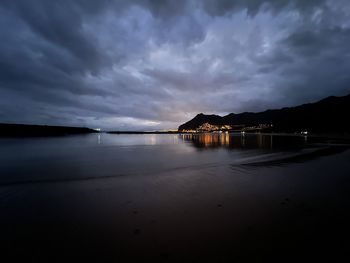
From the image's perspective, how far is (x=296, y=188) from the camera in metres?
8.13

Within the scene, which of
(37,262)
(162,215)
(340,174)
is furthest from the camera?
(340,174)

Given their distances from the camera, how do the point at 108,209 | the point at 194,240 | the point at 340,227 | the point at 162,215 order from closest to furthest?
the point at 194,240 → the point at 340,227 → the point at 162,215 → the point at 108,209

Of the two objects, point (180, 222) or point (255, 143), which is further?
point (255, 143)

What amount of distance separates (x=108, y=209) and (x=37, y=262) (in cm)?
263

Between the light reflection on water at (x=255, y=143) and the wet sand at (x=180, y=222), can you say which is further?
the light reflection on water at (x=255, y=143)

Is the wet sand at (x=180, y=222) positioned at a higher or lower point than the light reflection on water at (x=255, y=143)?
higher

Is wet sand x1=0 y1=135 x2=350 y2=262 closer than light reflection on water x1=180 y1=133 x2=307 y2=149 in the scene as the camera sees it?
Yes

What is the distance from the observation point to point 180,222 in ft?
17.0

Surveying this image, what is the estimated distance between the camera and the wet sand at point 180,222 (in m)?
3.81

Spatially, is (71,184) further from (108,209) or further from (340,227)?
(340,227)

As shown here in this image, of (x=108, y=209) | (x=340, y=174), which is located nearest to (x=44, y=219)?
(x=108, y=209)

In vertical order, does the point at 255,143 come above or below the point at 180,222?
below

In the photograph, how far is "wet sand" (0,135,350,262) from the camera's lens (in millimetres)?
3807

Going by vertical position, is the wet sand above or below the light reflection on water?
above
